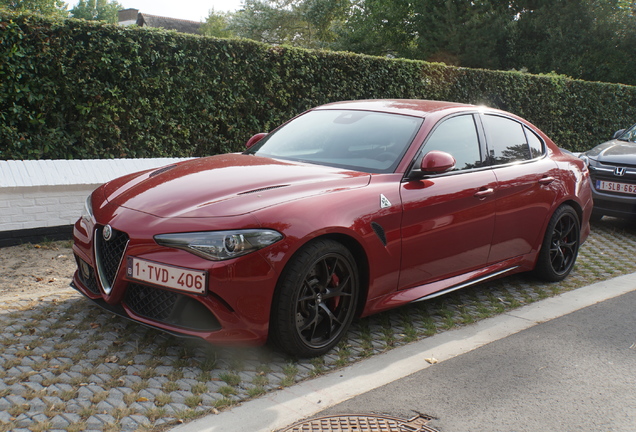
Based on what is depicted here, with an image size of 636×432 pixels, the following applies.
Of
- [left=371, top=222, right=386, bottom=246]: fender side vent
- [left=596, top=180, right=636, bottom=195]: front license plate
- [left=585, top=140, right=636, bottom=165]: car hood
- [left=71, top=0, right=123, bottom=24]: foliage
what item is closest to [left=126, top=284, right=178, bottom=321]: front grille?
[left=371, top=222, right=386, bottom=246]: fender side vent

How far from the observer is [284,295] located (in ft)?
12.3

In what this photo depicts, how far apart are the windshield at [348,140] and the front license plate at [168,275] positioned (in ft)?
5.05

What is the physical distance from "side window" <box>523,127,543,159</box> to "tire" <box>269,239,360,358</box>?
2.65 metres

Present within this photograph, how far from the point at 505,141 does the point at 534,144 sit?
55 cm

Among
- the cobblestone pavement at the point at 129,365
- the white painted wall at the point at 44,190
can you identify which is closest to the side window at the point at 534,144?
the cobblestone pavement at the point at 129,365

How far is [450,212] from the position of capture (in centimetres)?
475

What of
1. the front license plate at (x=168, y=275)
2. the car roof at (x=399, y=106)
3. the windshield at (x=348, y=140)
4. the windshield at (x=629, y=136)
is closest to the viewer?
the front license plate at (x=168, y=275)

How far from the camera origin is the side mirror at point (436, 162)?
14.7 ft

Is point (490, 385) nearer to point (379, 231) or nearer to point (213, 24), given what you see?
point (379, 231)

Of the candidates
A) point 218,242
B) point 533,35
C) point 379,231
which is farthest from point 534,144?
point 533,35

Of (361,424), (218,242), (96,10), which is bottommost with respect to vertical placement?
(361,424)

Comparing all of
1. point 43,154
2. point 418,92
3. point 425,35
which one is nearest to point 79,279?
point 43,154

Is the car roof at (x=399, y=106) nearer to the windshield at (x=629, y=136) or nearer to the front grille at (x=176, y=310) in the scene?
the front grille at (x=176, y=310)

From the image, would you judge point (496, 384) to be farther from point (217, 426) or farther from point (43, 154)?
point (43, 154)
